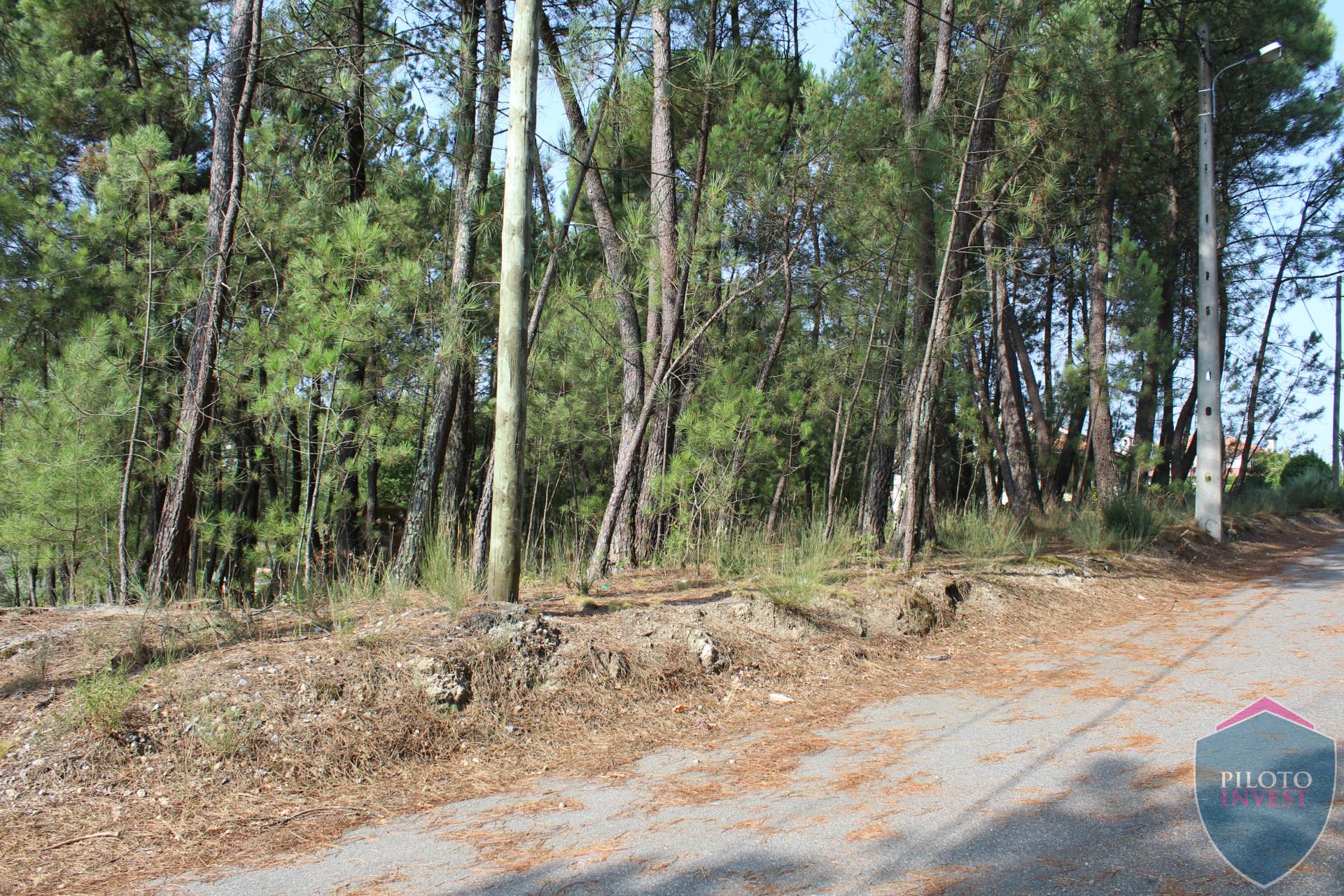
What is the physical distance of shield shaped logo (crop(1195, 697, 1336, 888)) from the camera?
286cm

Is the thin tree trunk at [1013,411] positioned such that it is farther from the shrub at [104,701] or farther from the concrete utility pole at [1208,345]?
the shrub at [104,701]

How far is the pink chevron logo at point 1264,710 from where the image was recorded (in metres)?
4.29

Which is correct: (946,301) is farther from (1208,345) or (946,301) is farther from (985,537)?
(1208,345)

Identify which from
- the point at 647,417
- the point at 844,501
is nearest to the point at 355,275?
the point at 647,417

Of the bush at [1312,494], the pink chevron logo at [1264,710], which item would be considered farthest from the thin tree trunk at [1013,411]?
the pink chevron logo at [1264,710]

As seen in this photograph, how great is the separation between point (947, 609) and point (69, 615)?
6.74m

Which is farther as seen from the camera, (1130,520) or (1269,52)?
(1130,520)

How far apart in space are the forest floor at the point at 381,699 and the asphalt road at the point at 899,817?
0.61 feet

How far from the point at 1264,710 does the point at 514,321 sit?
4977mm

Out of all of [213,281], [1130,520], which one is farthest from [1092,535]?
[213,281]

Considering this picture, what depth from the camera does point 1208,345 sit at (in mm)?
12656

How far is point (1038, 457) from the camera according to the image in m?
17.5

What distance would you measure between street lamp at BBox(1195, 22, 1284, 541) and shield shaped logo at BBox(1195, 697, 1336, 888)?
30.4 feet

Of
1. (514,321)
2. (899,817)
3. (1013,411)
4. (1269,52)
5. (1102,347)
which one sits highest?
(1269,52)
